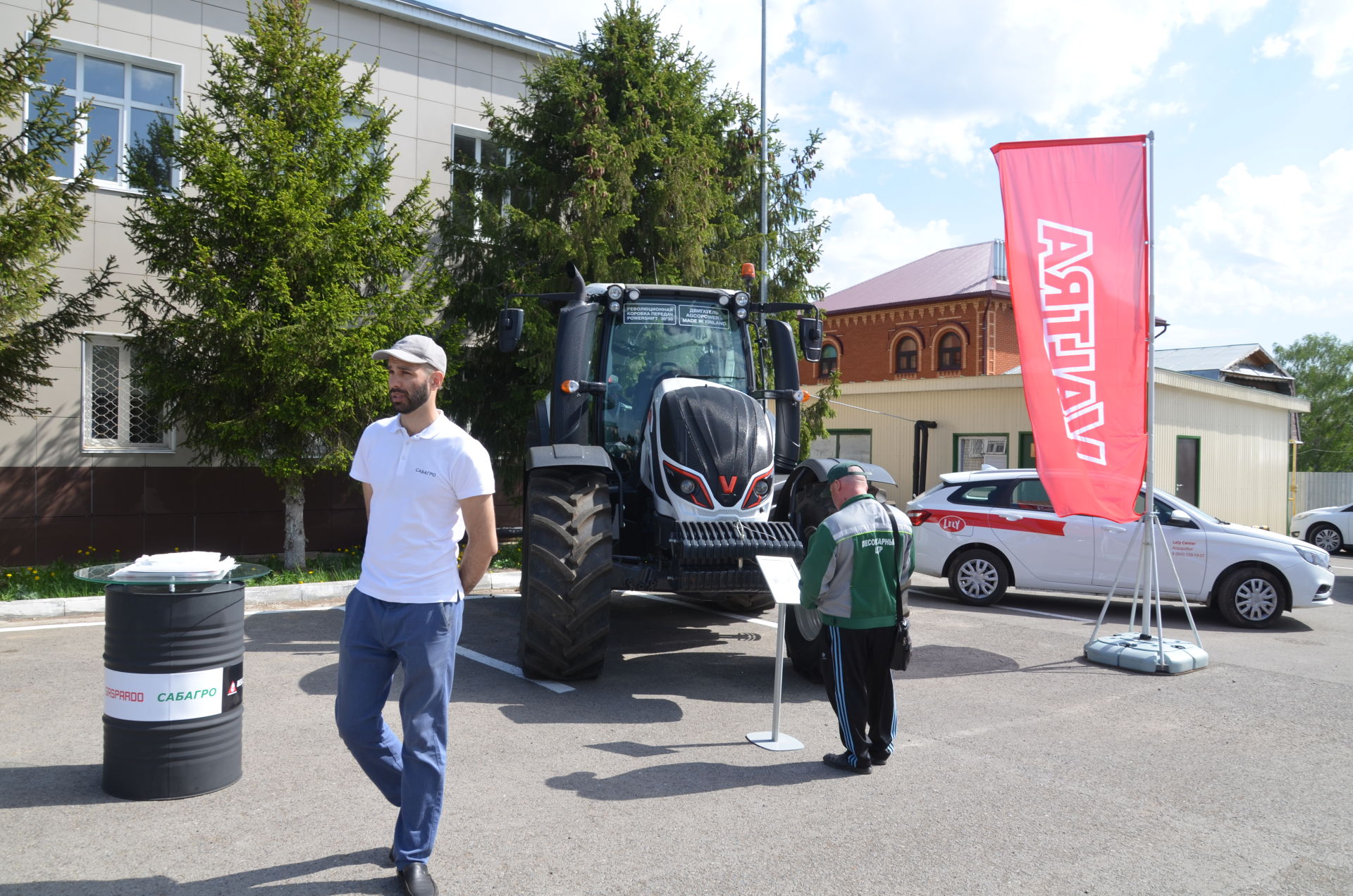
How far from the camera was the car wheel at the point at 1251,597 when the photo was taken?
35.2 ft

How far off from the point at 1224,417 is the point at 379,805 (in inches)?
959

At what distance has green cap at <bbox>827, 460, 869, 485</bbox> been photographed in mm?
5785

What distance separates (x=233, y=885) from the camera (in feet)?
12.0

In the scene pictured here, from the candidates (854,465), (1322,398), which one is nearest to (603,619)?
(854,465)

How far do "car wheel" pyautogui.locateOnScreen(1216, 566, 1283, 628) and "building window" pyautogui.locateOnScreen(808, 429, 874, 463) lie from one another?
12.4 m

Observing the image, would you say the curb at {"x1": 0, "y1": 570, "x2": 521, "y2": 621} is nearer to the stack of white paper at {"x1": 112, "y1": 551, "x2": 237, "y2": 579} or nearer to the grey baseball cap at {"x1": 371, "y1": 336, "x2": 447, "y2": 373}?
the stack of white paper at {"x1": 112, "y1": 551, "x2": 237, "y2": 579}

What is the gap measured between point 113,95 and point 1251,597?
1587 centimetres

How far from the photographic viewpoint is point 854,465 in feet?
20.2

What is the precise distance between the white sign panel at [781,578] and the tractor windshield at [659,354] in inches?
91.6

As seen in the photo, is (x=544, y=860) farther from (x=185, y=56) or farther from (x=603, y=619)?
(x=185, y=56)

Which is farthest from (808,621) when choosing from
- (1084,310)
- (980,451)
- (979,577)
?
(980,451)

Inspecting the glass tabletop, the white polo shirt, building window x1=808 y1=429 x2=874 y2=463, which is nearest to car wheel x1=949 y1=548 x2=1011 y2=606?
the glass tabletop

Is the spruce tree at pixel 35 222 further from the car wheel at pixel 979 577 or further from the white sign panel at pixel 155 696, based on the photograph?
the car wheel at pixel 979 577

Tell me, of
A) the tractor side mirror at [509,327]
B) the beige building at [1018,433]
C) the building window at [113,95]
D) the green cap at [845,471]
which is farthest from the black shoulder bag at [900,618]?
the beige building at [1018,433]
